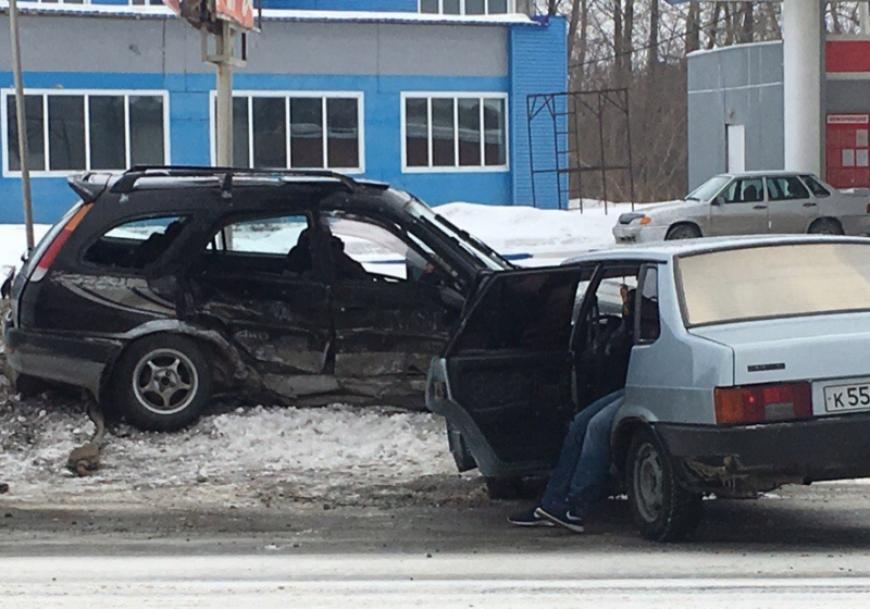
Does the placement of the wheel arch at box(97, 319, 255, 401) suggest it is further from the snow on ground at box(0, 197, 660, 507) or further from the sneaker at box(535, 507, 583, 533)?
the sneaker at box(535, 507, 583, 533)

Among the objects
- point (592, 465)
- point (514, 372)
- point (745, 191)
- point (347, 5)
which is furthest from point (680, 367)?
point (347, 5)

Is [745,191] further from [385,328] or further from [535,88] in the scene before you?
[385,328]

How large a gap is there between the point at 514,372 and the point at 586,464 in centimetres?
72

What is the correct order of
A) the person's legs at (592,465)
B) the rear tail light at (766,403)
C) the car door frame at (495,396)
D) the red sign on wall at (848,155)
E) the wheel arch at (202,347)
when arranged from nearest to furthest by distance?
the rear tail light at (766,403)
the person's legs at (592,465)
the car door frame at (495,396)
the wheel arch at (202,347)
the red sign on wall at (848,155)

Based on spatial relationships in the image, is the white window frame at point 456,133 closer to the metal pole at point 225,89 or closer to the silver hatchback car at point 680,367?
the metal pole at point 225,89

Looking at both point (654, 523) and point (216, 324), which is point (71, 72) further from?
point (654, 523)

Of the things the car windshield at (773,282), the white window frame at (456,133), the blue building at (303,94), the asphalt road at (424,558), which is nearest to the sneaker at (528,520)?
the asphalt road at (424,558)

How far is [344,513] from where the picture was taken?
860cm

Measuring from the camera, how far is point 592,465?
7898 mm

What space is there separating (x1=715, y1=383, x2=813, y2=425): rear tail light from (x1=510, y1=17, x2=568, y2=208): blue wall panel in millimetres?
33951

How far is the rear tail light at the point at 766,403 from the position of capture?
6.98m

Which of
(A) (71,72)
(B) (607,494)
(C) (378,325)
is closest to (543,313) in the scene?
(B) (607,494)

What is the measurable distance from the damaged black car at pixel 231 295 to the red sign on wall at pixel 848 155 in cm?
2574

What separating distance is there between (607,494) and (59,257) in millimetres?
4250
